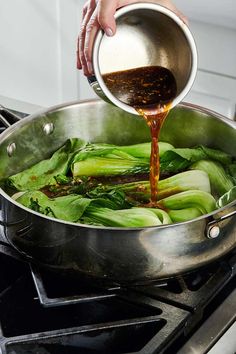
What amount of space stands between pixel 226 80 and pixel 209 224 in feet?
3.25

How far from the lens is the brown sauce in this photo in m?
1.16

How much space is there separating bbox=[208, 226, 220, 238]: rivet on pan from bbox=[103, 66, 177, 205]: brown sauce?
228 mm

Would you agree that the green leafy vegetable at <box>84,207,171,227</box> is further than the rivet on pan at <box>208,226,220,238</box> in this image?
Yes

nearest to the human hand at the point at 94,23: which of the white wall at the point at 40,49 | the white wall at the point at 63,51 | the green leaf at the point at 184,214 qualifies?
the green leaf at the point at 184,214

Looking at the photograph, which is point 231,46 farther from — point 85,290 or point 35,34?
point 85,290

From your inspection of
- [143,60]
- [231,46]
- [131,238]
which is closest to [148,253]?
[131,238]

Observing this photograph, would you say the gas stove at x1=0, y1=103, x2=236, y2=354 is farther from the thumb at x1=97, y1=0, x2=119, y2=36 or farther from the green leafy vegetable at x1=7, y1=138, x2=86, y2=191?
the thumb at x1=97, y1=0, x2=119, y2=36

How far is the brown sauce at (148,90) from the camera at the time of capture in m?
1.16

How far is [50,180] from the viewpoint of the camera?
1.28m

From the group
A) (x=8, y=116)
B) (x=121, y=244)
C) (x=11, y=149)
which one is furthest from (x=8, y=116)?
(x=121, y=244)

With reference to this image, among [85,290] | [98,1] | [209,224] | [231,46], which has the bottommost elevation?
[85,290]

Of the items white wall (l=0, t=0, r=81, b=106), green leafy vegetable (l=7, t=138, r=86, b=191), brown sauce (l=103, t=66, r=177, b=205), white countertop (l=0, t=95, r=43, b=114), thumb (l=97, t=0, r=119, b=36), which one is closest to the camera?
thumb (l=97, t=0, r=119, b=36)

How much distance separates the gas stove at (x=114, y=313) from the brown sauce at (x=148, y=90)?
0.24 meters

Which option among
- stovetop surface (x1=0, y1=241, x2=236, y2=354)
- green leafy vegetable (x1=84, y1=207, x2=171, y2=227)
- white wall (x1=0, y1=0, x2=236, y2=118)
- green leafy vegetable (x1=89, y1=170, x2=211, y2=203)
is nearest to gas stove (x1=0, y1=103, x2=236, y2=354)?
stovetop surface (x1=0, y1=241, x2=236, y2=354)
